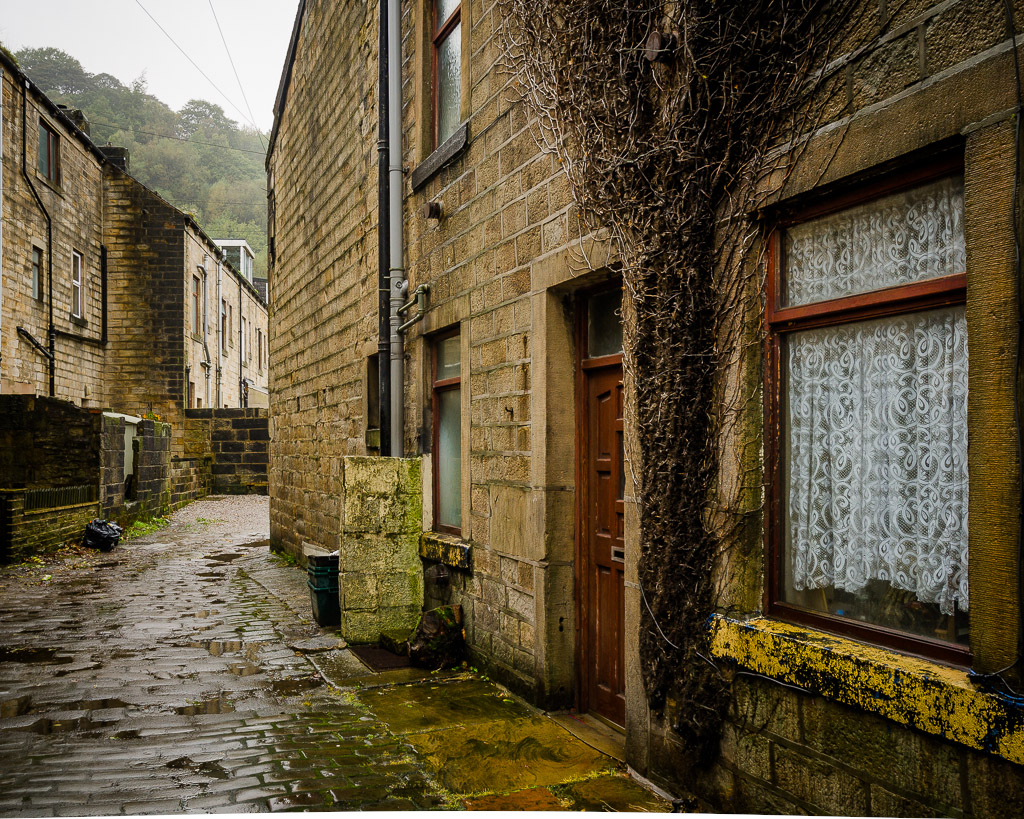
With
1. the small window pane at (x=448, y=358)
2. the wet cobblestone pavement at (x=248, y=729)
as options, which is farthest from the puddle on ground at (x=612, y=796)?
the small window pane at (x=448, y=358)

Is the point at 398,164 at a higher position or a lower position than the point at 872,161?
higher

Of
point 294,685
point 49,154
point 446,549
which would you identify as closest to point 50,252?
point 49,154

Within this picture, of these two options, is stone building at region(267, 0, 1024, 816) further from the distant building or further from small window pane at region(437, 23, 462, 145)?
the distant building

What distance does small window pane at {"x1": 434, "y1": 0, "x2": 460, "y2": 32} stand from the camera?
6323 millimetres

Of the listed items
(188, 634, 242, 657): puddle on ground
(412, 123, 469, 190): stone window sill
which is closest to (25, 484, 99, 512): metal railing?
(188, 634, 242, 657): puddle on ground

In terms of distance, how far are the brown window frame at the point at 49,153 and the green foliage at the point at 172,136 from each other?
1.06 meters

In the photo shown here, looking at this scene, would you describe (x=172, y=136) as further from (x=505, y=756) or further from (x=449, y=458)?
(x=505, y=756)

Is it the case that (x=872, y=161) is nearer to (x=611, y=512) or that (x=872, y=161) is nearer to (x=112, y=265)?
(x=611, y=512)

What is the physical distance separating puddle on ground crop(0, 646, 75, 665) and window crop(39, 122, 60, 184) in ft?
50.6

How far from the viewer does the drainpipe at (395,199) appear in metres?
7.13

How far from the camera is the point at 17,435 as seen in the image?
1336 centimetres

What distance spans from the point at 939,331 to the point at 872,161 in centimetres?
60

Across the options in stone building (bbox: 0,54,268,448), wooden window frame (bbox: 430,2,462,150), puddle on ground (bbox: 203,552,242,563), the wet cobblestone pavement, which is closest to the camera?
the wet cobblestone pavement

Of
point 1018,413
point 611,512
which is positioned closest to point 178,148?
point 611,512
